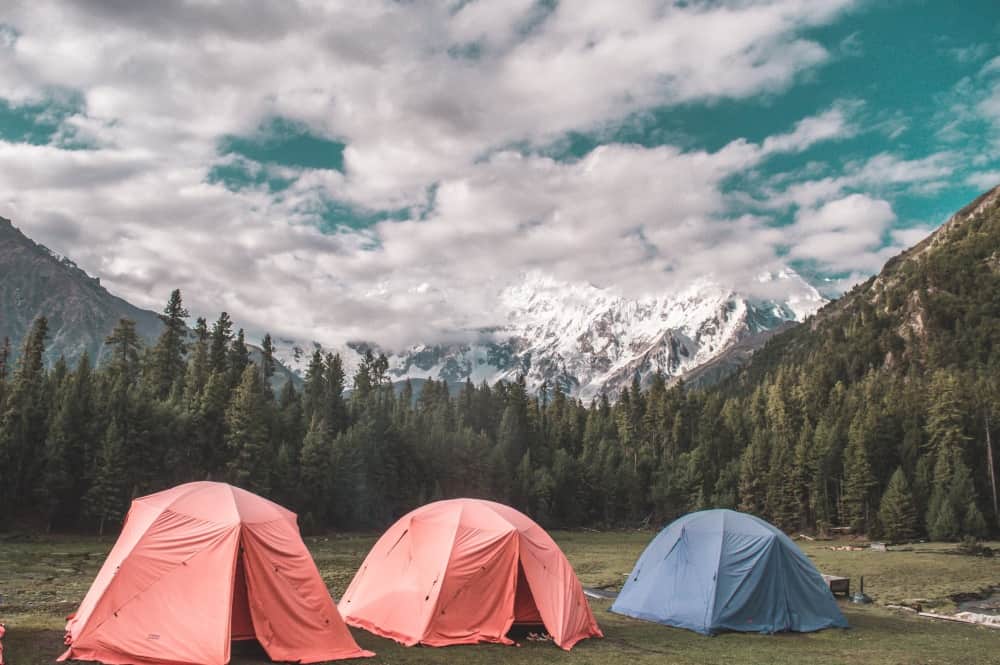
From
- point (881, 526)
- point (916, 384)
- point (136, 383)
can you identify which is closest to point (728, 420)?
point (916, 384)

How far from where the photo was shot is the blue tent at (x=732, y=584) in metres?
24.5

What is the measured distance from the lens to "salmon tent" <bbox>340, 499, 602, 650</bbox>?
21.2 meters

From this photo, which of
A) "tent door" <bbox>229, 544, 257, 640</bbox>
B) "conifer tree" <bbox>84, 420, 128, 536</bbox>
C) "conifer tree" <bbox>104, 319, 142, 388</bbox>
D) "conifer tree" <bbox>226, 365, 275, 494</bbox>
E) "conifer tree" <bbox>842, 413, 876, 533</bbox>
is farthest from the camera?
"conifer tree" <bbox>842, 413, 876, 533</bbox>

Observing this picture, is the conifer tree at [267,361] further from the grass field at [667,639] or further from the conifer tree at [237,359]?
the grass field at [667,639]

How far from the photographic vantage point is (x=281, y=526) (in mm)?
19578

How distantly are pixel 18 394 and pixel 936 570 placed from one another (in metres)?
80.3

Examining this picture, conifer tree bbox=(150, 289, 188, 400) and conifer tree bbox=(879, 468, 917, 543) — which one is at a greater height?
conifer tree bbox=(150, 289, 188, 400)

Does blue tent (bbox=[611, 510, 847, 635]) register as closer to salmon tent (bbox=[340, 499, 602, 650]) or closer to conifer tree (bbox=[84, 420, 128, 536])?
salmon tent (bbox=[340, 499, 602, 650])

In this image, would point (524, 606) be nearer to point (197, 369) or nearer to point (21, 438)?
point (21, 438)

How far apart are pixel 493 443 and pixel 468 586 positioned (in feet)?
327

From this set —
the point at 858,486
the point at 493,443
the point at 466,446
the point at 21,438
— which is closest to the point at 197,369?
the point at 21,438

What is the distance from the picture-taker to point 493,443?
120688 millimetres

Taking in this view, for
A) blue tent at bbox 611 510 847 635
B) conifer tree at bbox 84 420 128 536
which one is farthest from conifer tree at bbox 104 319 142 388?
blue tent at bbox 611 510 847 635

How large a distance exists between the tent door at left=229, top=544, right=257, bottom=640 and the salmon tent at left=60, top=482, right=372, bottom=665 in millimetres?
26
